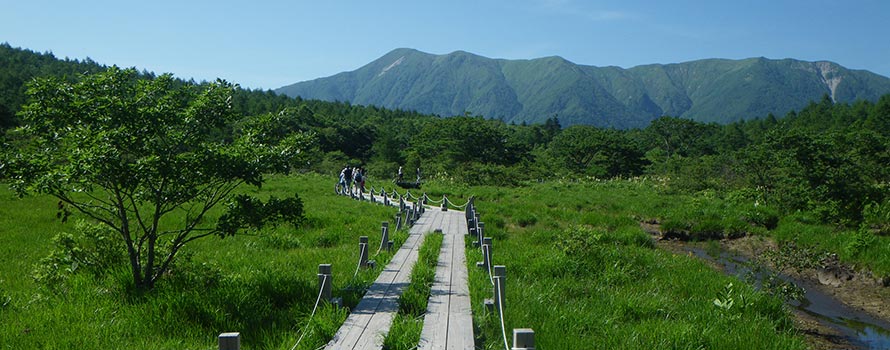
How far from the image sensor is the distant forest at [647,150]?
800 inches

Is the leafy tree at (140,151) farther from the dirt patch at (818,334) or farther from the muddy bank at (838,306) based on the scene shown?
the muddy bank at (838,306)

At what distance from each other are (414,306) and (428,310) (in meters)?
0.31

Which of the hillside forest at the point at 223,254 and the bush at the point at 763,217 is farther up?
the hillside forest at the point at 223,254

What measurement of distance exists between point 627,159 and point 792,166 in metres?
45.8

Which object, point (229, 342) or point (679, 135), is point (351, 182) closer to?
point (229, 342)

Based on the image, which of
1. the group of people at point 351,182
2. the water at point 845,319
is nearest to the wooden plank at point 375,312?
the water at point 845,319

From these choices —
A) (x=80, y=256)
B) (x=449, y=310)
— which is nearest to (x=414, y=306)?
(x=449, y=310)

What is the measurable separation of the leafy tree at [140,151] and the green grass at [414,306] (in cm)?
244

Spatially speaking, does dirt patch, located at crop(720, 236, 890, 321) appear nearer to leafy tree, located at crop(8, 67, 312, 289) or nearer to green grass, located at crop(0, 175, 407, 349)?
green grass, located at crop(0, 175, 407, 349)

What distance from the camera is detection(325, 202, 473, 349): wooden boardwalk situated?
640cm

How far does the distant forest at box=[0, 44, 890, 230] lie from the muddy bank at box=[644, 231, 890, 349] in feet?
15.6

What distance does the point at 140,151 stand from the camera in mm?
8602

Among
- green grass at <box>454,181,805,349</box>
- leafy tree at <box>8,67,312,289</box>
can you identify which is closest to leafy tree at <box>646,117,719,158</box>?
green grass at <box>454,181,805,349</box>

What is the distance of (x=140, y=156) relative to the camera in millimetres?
8664
